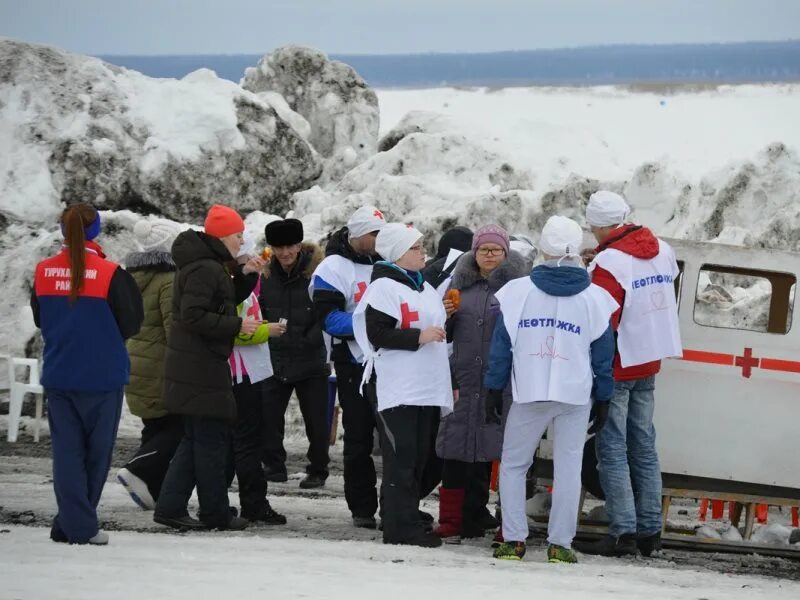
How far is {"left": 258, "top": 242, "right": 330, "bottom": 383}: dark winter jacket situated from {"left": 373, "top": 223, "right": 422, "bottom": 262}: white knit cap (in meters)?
1.85

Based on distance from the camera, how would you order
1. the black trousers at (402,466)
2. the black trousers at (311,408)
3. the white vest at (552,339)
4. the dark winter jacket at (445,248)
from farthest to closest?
the black trousers at (311,408), the dark winter jacket at (445,248), the black trousers at (402,466), the white vest at (552,339)

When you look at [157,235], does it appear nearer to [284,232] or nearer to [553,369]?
[284,232]

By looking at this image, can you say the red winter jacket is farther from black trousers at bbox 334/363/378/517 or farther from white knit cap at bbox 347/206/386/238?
black trousers at bbox 334/363/378/517

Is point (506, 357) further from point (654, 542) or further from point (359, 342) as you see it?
point (654, 542)

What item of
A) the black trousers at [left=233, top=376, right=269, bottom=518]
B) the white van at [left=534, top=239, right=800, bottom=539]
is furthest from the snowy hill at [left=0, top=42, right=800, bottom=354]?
the white van at [left=534, top=239, right=800, bottom=539]

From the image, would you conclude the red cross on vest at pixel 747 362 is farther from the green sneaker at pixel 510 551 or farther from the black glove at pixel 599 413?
the green sneaker at pixel 510 551

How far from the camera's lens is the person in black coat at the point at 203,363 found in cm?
710

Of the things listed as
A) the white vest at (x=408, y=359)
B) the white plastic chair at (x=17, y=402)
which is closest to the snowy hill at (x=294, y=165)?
the white plastic chair at (x=17, y=402)

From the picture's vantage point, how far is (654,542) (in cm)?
756

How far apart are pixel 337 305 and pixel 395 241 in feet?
2.97

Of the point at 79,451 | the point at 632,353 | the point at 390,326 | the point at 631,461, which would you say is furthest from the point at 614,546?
the point at 79,451

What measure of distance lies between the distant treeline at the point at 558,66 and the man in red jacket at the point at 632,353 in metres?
34.3

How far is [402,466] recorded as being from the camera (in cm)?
724

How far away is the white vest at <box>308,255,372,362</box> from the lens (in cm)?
800
